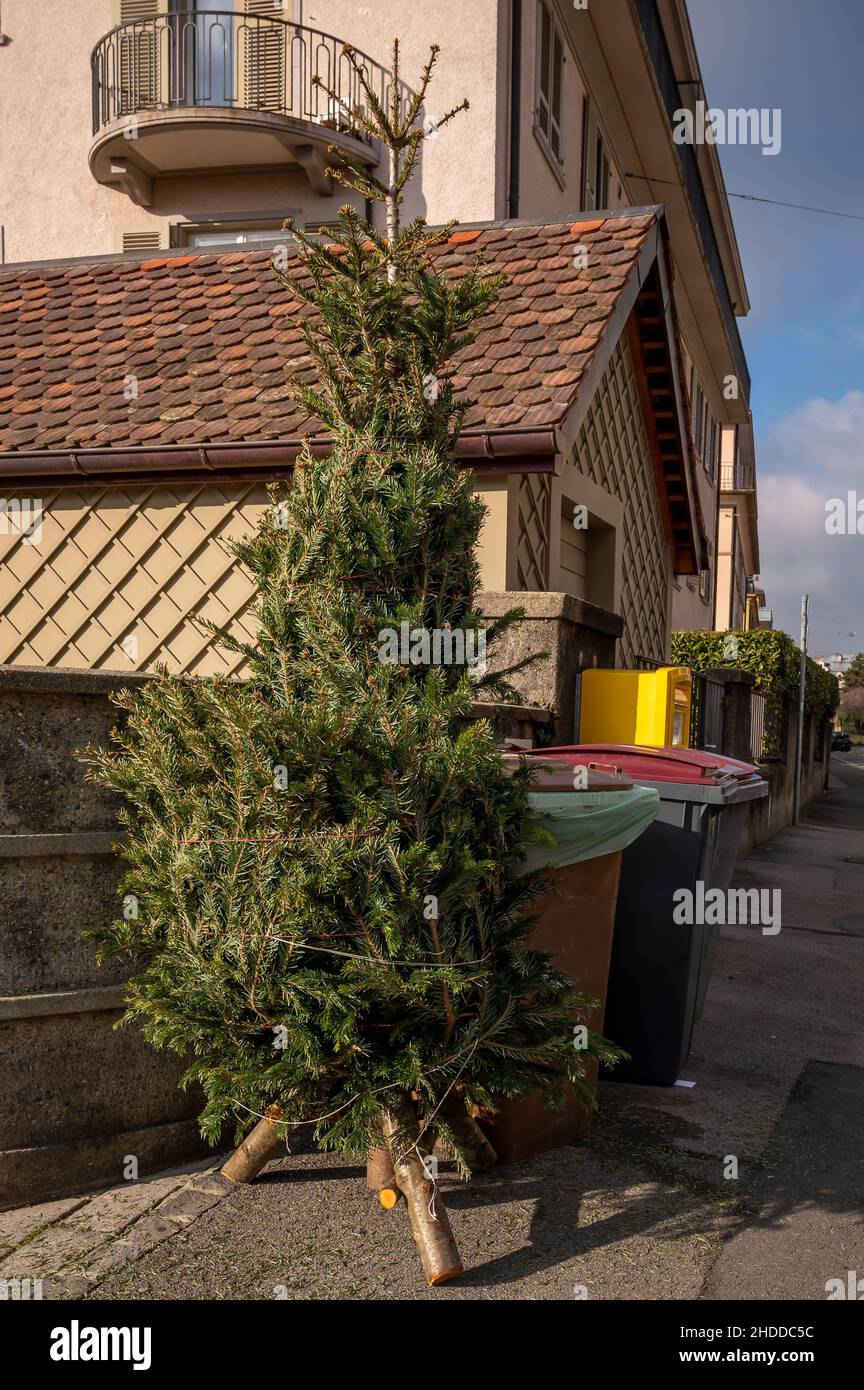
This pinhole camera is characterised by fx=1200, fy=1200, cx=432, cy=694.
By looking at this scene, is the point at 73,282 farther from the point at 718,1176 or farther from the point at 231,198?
the point at 718,1176

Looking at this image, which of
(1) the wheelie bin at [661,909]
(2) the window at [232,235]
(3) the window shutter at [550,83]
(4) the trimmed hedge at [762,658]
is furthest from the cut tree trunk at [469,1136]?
(3) the window shutter at [550,83]

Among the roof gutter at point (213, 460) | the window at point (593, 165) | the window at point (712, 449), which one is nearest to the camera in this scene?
the roof gutter at point (213, 460)

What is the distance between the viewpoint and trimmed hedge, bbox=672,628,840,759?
17.0 meters

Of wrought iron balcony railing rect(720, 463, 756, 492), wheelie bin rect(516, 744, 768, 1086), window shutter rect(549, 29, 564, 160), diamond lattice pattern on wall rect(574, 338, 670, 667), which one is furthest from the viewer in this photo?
wrought iron balcony railing rect(720, 463, 756, 492)

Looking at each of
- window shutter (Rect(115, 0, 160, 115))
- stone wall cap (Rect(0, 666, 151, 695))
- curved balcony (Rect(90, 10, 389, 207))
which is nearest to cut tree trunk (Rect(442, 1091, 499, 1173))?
stone wall cap (Rect(0, 666, 151, 695))

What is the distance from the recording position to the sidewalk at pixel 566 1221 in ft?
11.1

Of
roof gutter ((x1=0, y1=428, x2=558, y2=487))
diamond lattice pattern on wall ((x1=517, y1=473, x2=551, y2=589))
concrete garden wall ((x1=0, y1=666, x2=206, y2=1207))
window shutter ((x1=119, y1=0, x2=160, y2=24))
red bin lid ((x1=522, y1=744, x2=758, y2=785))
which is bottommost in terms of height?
concrete garden wall ((x1=0, y1=666, x2=206, y2=1207))

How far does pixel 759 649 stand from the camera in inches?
696

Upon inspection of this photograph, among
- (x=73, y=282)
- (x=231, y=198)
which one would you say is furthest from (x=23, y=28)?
(x=73, y=282)

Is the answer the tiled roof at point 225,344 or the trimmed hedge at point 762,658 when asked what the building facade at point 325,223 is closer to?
the tiled roof at point 225,344

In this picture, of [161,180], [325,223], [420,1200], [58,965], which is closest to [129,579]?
[58,965]

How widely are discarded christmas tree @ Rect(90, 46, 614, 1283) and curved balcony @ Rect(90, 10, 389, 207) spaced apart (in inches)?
473

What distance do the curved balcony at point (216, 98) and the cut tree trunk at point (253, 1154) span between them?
13.4 m

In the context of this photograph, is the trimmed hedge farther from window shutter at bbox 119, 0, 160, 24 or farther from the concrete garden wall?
the concrete garden wall
